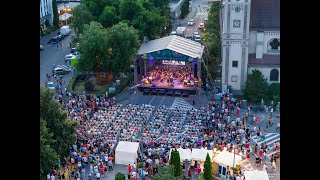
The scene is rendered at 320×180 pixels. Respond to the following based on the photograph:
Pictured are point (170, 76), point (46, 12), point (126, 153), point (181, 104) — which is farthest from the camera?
point (46, 12)

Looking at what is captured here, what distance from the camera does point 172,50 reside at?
44594mm

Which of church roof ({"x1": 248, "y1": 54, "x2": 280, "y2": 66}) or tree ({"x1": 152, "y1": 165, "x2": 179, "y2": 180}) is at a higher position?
church roof ({"x1": 248, "y1": 54, "x2": 280, "y2": 66})

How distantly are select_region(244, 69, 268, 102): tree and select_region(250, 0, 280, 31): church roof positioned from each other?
4.73 meters

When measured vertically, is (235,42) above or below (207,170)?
above

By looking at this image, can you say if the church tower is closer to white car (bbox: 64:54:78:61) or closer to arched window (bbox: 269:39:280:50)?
arched window (bbox: 269:39:280:50)

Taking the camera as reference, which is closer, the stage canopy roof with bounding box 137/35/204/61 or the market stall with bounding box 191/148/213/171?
the market stall with bounding box 191/148/213/171

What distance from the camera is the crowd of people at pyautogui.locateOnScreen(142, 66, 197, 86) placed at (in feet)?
151

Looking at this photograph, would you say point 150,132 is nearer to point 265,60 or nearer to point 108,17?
point 265,60

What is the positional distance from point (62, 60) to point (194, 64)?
58.9ft

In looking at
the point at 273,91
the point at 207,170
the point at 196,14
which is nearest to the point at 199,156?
the point at 207,170

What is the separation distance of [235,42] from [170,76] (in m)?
7.44

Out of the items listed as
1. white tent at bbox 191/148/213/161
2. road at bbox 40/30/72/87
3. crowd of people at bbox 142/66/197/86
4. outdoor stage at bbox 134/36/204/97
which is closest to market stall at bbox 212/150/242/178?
white tent at bbox 191/148/213/161
